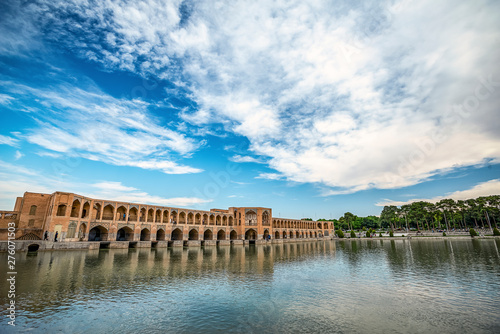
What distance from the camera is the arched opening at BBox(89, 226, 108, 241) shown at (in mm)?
33656

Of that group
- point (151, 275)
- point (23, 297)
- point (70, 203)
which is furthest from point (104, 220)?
point (23, 297)

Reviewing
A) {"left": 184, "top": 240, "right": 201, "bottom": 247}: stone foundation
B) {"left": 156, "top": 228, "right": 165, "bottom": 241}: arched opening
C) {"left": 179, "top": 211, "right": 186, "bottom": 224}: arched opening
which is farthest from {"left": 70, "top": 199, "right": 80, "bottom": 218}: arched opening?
{"left": 179, "top": 211, "right": 186, "bottom": 224}: arched opening

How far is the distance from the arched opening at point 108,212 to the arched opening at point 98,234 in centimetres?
162

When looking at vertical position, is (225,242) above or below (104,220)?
below

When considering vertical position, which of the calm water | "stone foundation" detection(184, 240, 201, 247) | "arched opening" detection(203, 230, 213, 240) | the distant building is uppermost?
the distant building

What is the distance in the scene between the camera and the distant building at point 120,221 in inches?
1109

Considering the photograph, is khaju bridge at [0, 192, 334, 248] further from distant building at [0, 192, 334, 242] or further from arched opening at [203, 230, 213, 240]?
arched opening at [203, 230, 213, 240]

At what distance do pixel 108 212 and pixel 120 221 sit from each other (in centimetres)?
259

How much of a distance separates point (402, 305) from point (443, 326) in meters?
1.90

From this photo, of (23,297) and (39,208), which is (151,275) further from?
(39,208)

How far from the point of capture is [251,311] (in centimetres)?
848

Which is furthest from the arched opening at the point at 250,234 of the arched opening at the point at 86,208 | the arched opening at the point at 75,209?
the arched opening at the point at 75,209

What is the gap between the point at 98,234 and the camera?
35.9 metres

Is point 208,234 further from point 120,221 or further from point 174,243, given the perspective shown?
point 120,221
